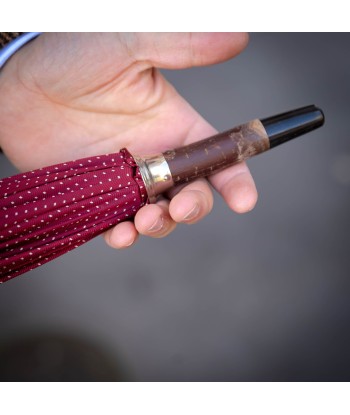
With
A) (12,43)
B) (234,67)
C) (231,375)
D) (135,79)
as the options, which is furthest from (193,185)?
(234,67)

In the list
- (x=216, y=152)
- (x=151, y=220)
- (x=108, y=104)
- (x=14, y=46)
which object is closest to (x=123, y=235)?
(x=151, y=220)

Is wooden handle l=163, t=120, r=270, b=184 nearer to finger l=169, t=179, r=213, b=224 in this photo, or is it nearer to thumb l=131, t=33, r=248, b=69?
finger l=169, t=179, r=213, b=224

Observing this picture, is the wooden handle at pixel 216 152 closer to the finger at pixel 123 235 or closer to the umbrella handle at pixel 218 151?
the umbrella handle at pixel 218 151

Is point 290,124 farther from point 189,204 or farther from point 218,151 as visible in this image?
point 189,204

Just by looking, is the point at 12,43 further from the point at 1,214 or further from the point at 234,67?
the point at 234,67

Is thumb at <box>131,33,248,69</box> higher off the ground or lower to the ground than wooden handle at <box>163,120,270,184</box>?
higher

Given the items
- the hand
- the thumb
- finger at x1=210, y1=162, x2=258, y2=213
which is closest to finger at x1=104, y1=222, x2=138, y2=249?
the hand

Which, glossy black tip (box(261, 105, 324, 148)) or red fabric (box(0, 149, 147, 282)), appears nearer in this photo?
red fabric (box(0, 149, 147, 282))

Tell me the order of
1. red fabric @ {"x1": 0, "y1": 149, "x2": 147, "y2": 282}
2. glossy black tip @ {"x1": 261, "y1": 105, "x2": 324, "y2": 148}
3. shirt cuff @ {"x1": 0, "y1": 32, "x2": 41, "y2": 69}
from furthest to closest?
shirt cuff @ {"x1": 0, "y1": 32, "x2": 41, "y2": 69} → glossy black tip @ {"x1": 261, "y1": 105, "x2": 324, "y2": 148} → red fabric @ {"x1": 0, "y1": 149, "x2": 147, "y2": 282}
